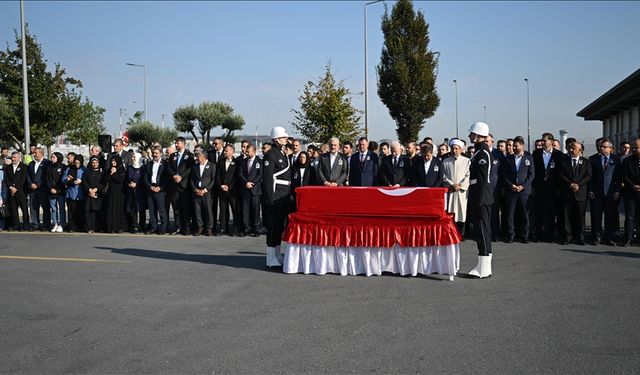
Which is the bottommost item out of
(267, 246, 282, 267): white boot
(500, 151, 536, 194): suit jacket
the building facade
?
(267, 246, 282, 267): white boot

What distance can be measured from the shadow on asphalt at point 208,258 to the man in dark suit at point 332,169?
6.49 feet

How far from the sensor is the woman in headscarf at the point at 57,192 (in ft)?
48.9

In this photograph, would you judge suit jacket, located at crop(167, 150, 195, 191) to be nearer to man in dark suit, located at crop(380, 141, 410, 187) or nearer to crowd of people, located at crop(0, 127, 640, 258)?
crowd of people, located at crop(0, 127, 640, 258)

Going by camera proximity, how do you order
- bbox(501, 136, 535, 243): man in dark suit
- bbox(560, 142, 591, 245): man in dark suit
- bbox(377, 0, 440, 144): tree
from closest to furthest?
1. bbox(560, 142, 591, 245): man in dark suit
2. bbox(501, 136, 535, 243): man in dark suit
3. bbox(377, 0, 440, 144): tree

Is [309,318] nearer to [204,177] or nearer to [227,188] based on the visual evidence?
[227,188]

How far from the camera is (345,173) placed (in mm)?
11711

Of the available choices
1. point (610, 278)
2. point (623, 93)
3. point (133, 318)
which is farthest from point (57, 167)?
point (623, 93)

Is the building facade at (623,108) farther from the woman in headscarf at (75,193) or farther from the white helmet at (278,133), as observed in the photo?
the woman in headscarf at (75,193)

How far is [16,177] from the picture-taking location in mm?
15477

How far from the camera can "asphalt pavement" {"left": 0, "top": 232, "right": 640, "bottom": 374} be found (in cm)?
511

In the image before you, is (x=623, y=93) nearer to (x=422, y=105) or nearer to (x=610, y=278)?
(x=422, y=105)

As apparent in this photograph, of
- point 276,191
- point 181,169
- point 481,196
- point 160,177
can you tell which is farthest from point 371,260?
point 160,177

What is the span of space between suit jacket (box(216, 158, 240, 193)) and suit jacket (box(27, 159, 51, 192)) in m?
4.56

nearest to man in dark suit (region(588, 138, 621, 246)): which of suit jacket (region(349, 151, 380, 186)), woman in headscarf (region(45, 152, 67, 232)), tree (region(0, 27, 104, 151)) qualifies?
suit jacket (region(349, 151, 380, 186))
